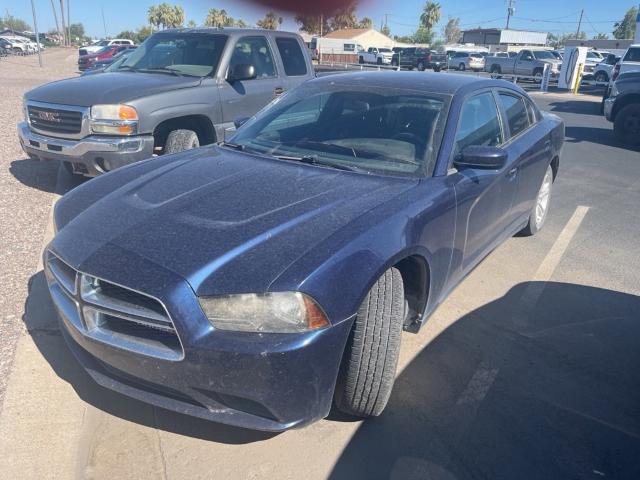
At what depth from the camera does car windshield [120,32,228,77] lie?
6625 millimetres

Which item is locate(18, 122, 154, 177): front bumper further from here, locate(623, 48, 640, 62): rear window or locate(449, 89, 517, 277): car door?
locate(623, 48, 640, 62): rear window

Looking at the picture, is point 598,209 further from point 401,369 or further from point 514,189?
point 401,369

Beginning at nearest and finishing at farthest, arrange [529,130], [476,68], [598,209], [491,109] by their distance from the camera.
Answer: [491,109] < [529,130] < [598,209] < [476,68]

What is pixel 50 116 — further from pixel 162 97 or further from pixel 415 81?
pixel 415 81

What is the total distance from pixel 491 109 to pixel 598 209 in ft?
11.1

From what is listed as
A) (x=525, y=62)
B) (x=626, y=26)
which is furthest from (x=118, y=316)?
(x=626, y=26)

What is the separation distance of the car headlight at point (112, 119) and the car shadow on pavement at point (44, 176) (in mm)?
1203

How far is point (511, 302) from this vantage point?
4145 millimetres

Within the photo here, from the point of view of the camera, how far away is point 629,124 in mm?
11117

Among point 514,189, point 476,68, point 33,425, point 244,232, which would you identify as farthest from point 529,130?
point 476,68

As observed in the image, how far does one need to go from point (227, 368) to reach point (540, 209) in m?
4.30

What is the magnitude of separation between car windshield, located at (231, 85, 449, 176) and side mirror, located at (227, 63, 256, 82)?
2.58 metres

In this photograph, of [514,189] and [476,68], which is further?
[476,68]

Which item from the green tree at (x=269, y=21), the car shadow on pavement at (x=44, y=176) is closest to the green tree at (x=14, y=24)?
the green tree at (x=269, y=21)
